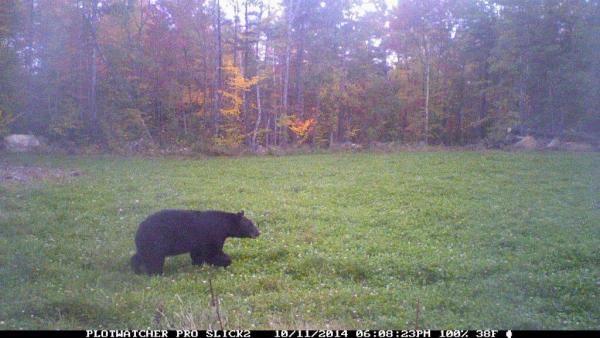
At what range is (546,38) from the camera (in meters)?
31.3

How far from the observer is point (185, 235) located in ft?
27.1

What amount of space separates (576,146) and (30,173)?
27.8m

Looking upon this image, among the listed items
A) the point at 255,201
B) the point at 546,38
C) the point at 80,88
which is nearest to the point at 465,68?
the point at 546,38

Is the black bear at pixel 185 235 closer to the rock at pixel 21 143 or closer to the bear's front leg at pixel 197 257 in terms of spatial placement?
the bear's front leg at pixel 197 257

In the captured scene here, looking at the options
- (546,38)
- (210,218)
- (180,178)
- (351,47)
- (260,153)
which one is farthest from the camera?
(351,47)

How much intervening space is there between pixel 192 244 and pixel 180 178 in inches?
393

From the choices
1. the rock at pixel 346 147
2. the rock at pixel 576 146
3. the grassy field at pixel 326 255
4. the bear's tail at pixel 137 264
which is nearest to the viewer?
the grassy field at pixel 326 255

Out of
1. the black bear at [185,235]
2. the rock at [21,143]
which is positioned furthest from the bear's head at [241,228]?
the rock at [21,143]

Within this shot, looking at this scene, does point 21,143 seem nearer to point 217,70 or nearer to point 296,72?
point 217,70

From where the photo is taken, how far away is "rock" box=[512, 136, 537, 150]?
29906 millimetres

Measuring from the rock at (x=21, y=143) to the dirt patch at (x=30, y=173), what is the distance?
7783mm

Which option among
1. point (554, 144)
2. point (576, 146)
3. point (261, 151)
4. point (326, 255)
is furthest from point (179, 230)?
point (554, 144)

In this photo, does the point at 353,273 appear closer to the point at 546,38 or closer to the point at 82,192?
the point at 82,192

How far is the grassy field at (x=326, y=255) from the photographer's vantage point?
6320 mm
